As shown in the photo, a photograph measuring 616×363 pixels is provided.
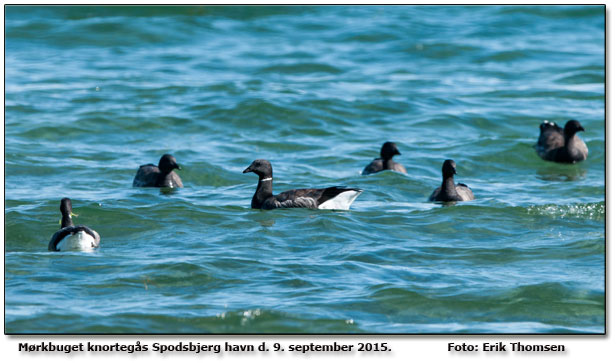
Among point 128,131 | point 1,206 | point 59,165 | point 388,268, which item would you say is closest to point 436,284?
point 388,268

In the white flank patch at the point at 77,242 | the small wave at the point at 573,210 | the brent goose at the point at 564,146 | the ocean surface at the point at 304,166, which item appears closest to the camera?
the ocean surface at the point at 304,166

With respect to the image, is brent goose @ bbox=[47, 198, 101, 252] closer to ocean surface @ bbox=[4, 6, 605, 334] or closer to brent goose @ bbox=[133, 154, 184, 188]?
ocean surface @ bbox=[4, 6, 605, 334]

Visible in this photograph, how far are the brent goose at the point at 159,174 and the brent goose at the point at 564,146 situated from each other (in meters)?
7.84

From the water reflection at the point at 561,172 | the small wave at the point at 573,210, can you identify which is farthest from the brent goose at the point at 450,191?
the water reflection at the point at 561,172

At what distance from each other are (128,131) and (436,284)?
1212cm

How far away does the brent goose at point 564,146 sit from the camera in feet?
62.5

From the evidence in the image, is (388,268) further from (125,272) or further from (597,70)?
(597,70)

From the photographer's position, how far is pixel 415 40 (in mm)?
29688

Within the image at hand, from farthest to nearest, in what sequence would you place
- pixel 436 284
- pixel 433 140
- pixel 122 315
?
pixel 433 140 → pixel 436 284 → pixel 122 315

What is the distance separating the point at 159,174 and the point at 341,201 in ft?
12.8

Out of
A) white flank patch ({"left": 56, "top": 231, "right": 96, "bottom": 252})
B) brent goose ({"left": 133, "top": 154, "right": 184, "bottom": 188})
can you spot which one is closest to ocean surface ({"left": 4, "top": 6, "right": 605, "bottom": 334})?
white flank patch ({"left": 56, "top": 231, "right": 96, "bottom": 252})

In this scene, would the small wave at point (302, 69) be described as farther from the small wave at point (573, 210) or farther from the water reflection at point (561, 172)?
the small wave at point (573, 210)

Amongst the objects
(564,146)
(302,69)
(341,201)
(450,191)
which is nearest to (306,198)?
(341,201)

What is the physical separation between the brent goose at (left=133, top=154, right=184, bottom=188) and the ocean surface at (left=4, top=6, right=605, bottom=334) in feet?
1.91
